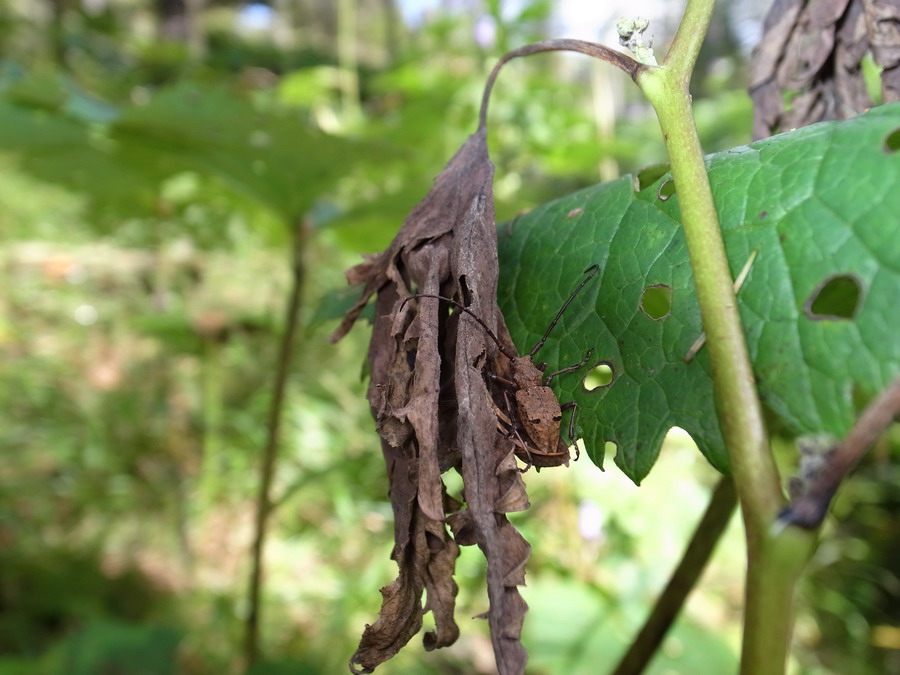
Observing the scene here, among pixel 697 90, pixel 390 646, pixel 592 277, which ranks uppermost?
pixel 697 90

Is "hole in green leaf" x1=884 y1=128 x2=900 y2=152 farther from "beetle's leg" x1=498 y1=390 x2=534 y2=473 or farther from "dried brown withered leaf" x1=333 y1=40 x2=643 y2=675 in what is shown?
"beetle's leg" x1=498 y1=390 x2=534 y2=473

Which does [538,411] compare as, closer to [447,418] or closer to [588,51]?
[447,418]

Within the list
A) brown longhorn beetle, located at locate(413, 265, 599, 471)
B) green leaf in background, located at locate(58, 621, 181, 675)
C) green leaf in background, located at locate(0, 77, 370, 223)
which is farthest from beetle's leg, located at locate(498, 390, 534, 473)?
green leaf in background, located at locate(58, 621, 181, 675)

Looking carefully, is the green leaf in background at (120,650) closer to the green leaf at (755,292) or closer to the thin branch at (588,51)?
the green leaf at (755,292)

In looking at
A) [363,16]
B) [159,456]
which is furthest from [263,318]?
[363,16]

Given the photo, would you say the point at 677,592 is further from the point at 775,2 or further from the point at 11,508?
the point at 11,508

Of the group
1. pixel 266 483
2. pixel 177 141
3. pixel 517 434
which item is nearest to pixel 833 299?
pixel 517 434
